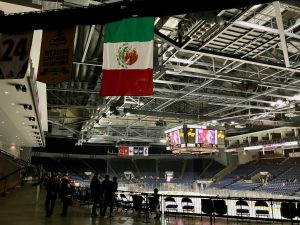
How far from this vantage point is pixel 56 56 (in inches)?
242

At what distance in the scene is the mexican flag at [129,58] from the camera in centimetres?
603

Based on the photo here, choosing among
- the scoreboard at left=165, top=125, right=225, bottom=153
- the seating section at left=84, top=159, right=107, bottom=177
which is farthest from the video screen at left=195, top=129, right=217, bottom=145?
the seating section at left=84, top=159, right=107, bottom=177

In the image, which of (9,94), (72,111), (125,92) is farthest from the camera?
(72,111)

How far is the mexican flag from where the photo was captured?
6031 millimetres

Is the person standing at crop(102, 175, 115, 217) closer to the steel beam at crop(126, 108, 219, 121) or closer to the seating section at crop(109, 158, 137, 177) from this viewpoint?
the steel beam at crop(126, 108, 219, 121)

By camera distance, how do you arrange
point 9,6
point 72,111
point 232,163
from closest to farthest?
point 9,6, point 72,111, point 232,163

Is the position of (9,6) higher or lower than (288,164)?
higher

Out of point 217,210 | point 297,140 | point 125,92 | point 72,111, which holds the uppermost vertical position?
point 72,111

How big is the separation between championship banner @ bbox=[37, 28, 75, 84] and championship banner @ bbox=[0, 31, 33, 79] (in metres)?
0.32

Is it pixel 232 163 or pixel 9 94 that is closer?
pixel 9 94

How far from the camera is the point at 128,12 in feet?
20.1

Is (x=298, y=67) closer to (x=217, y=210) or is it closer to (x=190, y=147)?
(x=217, y=210)

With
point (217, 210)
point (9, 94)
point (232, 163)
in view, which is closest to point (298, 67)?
point (217, 210)

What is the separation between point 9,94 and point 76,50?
3.82 m
